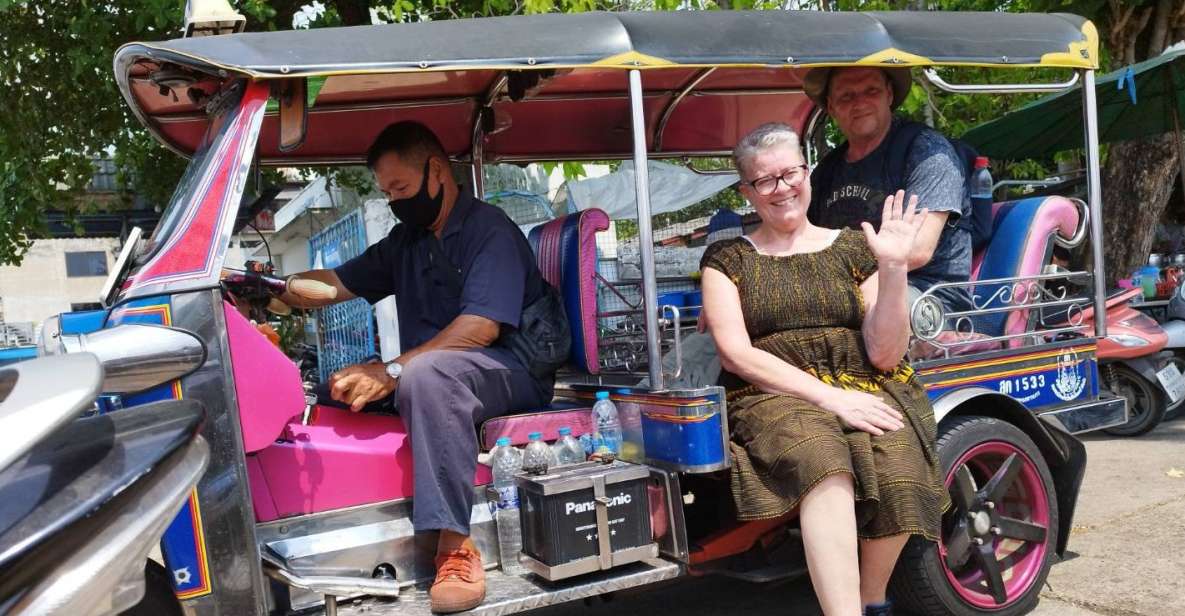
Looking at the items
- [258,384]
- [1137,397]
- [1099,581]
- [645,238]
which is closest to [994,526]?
[1099,581]

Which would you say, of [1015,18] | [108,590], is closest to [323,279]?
[108,590]

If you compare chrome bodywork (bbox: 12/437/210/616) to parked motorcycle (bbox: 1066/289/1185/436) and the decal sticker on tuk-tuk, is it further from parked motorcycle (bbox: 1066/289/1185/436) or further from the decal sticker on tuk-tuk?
parked motorcycle (bbox: 1066/289/1185/436)

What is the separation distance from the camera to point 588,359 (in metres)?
3.83

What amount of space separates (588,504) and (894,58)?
6.17 ft

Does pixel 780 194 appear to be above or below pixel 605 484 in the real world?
above

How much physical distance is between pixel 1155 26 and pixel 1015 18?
6.54 metres

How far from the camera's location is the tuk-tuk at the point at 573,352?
2.72 metres

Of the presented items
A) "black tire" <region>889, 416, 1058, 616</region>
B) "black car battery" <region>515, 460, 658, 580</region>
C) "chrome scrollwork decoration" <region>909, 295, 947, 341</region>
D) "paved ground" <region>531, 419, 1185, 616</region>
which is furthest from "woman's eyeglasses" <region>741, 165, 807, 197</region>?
"paved ground" <region>531, 419, 1185, 616</region>

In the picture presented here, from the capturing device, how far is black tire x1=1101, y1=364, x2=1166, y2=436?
7.09 m

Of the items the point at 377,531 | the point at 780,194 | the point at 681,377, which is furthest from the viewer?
the point at 681,377

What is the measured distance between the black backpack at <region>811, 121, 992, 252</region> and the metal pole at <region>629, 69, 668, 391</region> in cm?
137

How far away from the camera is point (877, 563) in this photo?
320cm

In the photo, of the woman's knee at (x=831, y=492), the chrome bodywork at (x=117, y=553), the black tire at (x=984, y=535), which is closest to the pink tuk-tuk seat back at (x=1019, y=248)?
the black tire at (x=984, y=535)

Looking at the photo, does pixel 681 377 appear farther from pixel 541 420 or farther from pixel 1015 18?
pixel 1015 18
